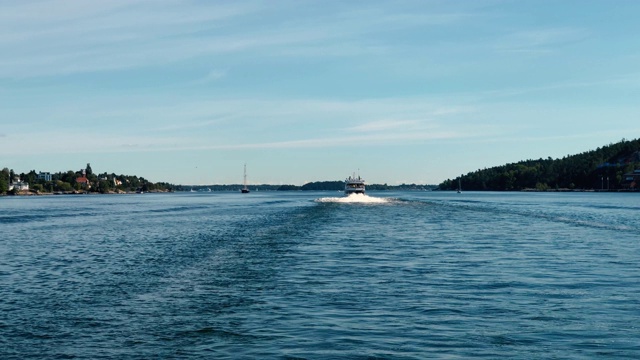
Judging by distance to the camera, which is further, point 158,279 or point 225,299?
point 158,279

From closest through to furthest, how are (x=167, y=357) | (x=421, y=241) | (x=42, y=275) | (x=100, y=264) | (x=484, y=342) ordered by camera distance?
(x=167, y=357)
(x=484, y=342)
(x=42, y=275)
(x=100, y=264)
(x=421, y=241)

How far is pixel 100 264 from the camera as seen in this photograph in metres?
39.9

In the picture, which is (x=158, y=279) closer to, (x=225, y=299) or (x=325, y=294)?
(x=225, y=299)

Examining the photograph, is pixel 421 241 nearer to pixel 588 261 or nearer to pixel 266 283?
pixel 588 261

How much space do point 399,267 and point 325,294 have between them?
9967 millimetres

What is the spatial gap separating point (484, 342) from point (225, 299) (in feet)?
39.8

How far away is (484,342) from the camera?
19578 millimetres

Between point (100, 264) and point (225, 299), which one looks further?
point (100, 264)

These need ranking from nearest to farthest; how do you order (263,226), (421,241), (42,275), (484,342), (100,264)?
(484,342) → (42,275) → (100,264) → (421,241) → (263,226)

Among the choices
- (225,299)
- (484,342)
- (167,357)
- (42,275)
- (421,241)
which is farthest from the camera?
(421,241)

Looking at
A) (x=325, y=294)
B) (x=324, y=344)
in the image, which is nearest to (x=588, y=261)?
(x=325, y=294)

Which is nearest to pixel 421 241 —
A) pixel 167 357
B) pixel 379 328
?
pixel 379 328

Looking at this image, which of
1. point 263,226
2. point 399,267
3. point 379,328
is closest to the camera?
point 379,328

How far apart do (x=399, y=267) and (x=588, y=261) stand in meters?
12.4
